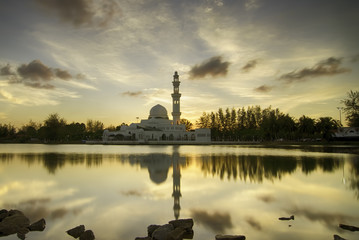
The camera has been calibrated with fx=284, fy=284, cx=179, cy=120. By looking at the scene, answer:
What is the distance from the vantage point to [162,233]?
7445 millimetres

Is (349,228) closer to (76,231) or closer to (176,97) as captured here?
(76,231)

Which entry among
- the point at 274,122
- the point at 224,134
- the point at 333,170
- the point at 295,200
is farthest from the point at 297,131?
the point at 295,200

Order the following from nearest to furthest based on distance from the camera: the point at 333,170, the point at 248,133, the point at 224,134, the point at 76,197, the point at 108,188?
1. the point at 76,197
2. the point at 108,188
3. the point at 333,170
4. the point at 248,133
5. the point at 224,134

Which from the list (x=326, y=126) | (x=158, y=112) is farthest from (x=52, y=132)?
(x=326, y=126)

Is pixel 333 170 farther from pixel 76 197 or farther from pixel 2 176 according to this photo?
pixel 2 176

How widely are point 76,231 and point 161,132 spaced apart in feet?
269

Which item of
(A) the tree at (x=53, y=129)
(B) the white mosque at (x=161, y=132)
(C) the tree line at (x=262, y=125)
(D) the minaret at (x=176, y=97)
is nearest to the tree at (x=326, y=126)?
(C) the tree line at (x=262, y=125)

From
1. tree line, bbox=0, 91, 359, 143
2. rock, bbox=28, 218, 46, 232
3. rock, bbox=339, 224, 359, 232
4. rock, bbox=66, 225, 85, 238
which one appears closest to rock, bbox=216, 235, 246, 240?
rock, bbox=339, 224, 359, 232

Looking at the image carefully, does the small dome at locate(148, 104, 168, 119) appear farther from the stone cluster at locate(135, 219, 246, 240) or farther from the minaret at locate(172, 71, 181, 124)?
the stone cluster at locate(135, 219, 246, 240)

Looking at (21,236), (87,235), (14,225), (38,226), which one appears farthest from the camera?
(38,226)

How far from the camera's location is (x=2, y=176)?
57.9ft

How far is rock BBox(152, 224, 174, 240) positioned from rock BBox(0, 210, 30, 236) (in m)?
3.83

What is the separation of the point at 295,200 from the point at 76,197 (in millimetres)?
9175

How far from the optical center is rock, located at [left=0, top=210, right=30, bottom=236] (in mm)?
8039
